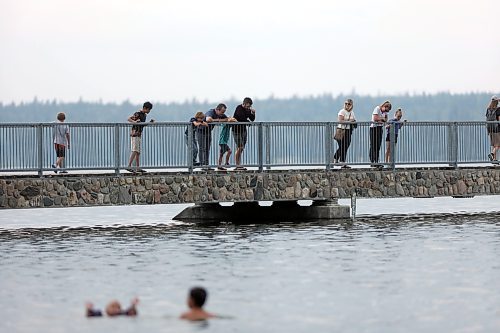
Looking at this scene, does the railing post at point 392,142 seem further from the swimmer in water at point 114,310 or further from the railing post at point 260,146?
the swimmer in water at point 114,310

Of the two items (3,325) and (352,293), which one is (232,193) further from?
(3,325)

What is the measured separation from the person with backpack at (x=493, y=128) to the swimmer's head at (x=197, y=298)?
23.2 m

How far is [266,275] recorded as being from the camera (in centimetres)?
2520

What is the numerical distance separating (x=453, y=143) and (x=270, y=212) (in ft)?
17.7

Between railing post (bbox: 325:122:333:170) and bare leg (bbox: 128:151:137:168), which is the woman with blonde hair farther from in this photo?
bare leg (bbox: 128:151:137:168)

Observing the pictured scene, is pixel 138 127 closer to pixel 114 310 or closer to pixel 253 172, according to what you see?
pixel 253 172

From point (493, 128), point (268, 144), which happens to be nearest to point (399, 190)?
point (493, 128)

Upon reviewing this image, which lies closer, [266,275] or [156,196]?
[266,275]

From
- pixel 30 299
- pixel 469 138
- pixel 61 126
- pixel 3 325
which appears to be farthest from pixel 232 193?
pixel 3 325

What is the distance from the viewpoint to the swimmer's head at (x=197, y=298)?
19.3 m

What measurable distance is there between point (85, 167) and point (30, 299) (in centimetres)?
1378

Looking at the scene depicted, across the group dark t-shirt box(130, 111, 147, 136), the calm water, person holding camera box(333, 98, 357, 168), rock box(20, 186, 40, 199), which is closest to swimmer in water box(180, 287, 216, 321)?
the calm water

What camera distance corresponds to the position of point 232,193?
122ft

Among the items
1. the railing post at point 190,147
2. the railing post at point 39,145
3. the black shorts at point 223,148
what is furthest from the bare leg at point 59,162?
the black shorts at point 223,148
